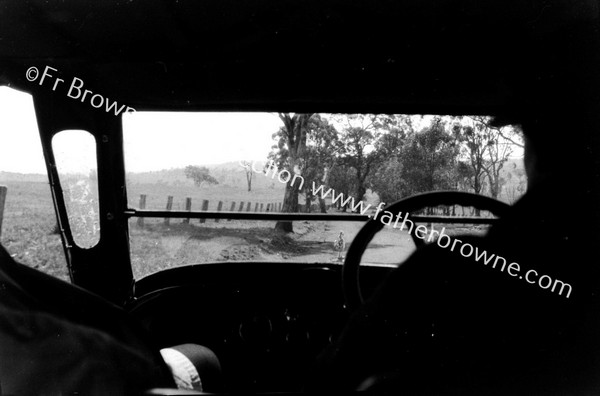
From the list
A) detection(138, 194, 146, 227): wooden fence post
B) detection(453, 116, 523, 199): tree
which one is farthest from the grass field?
detection(453, 116, 523, 199): tree

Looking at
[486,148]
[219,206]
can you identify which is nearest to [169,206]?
[219,206]

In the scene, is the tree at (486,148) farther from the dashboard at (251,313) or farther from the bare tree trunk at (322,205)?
the dashboard at (251,313)

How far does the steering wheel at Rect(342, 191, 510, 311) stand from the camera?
933 mm

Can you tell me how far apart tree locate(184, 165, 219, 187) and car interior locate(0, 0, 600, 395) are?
0.04 m

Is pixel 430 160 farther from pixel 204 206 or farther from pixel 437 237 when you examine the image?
pixel 204 206

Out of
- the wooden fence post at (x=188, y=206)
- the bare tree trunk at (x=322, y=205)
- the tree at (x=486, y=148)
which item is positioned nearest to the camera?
the tree at (x=486, y=148)

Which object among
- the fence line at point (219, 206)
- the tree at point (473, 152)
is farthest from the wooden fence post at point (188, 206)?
the tree at point (473, 152)

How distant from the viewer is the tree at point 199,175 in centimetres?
114

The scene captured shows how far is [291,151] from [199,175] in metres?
0.26

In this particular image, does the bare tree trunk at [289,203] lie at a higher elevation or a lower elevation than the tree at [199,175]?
lower

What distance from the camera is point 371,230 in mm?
1003

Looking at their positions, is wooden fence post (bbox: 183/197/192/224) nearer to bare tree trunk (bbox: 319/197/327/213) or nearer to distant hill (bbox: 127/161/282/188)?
distant hill (bbox: 127/161/282/188)

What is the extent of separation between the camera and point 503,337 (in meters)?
0.76

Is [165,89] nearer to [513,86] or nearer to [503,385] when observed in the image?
[513,86]
